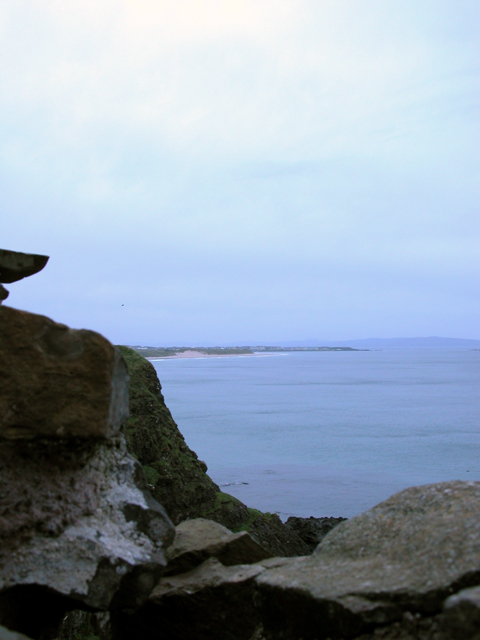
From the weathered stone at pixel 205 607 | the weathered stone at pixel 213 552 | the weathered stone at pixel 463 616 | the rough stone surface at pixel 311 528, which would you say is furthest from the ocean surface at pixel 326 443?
the weathered stone at pixel 463 616

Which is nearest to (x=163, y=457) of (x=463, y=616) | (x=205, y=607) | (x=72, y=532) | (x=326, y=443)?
(x=205, y=607)

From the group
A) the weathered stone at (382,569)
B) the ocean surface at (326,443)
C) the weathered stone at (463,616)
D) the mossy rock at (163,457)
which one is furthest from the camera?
the ocean surface at (326,443)

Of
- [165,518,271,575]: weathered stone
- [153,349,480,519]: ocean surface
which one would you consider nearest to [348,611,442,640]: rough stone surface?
[165,518,271,575]: weathered stone

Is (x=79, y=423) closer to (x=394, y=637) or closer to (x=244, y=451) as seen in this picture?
(x=394, y=637)

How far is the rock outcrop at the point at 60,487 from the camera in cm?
505

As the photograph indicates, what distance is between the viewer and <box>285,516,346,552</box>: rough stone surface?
50.5ft

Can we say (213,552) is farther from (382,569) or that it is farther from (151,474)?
(151,474)

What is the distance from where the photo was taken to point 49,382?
203 inches

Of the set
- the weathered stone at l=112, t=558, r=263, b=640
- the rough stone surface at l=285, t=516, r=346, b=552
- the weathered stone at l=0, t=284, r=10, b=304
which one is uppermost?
the weathered stone at l=0, t=284, r=10, b=304

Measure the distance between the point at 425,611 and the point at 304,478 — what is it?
21.7m

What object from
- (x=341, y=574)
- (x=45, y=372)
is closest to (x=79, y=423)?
(x=45, y=372)

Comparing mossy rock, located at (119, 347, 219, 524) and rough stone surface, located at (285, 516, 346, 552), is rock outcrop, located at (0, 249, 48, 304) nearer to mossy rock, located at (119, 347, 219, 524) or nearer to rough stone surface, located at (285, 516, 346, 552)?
mossy rock, located at (119, 347, 219, 524)

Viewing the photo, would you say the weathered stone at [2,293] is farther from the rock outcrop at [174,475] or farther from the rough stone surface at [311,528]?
the rough stone surface at [311,528]

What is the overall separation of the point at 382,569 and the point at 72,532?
2516 mm
